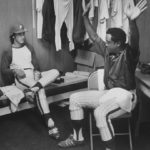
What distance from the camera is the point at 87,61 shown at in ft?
14.9

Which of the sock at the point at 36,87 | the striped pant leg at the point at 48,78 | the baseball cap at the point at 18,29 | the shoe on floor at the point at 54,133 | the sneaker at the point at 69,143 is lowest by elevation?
the sneaker at the point at 69,143

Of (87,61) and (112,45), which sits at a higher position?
(112,45)

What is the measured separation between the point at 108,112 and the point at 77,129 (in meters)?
0.46

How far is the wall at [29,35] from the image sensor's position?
13.6ft

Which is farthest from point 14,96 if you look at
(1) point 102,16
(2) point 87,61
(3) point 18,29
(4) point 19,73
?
(1) point 102,16

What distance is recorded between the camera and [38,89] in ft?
11.8

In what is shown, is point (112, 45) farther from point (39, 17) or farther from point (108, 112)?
point (39, 17)

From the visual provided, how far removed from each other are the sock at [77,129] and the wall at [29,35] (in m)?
1.47

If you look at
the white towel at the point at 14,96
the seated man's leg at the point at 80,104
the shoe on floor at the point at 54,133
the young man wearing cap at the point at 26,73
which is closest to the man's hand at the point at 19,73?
the young man wearing cap at the point at 26,73

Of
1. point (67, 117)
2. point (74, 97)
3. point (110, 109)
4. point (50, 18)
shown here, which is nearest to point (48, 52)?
point (50, 18)

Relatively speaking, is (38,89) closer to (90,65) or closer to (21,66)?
(21,66)

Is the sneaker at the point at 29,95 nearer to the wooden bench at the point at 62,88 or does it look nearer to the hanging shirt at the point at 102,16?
the wooden bench at the point at 62,88

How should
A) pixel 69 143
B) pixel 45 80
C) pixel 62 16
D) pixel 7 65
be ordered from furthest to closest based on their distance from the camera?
pixel 62 16 → pixel 7 65 → pixel 45 80 → pixel 69 143

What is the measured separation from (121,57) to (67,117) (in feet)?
4.39
